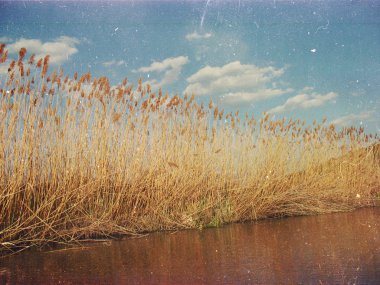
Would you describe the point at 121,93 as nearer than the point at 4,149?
No

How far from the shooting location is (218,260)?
185 centimetres

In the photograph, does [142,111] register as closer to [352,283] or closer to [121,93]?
[121,93]

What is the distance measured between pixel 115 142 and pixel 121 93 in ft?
1.55

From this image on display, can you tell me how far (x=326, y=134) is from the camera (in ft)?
16.8

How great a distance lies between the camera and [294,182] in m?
4.30

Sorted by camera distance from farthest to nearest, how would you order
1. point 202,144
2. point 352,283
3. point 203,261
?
1. point 202,144
2. point 203,261
3. point 352,283

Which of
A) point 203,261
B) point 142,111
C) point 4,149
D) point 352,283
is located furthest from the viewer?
point 142,111

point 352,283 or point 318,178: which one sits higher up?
point 318,178

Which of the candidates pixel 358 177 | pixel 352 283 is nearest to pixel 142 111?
pixel 352 283

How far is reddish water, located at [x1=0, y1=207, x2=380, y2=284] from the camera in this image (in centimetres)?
149

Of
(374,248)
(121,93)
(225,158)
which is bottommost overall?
(374,248)

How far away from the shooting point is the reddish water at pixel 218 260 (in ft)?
4.89

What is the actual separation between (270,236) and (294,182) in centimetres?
187

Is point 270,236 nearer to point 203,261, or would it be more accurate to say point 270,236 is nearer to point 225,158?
point 203,261
